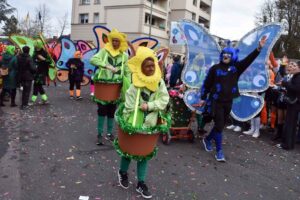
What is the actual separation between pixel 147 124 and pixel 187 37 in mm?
3613

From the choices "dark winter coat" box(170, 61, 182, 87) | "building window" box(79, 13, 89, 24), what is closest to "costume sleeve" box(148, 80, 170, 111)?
"dark winter coat" box(170, 61, 182, 87)

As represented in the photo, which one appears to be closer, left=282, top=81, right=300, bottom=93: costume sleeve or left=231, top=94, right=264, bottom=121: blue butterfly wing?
left=282, top=81, right=300, bottom=93: costume sleeve

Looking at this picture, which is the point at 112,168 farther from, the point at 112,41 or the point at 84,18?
the point at 84,18

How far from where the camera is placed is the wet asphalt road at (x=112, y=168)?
467cm

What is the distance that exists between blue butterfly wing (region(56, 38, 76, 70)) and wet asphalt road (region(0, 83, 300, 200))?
5965mm

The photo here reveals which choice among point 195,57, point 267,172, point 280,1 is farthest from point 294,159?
point 280,1

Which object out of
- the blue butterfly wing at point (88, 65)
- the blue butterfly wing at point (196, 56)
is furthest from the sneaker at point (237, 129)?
the blue butterfly wing at point (88, 65)

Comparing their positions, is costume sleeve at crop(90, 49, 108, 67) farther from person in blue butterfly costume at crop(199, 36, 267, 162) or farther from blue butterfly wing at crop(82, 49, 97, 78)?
blue butterfly wing at crop(82, 49, 97, 78)

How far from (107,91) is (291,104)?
3.87 metres

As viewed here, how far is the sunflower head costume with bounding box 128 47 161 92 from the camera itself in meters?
4.34

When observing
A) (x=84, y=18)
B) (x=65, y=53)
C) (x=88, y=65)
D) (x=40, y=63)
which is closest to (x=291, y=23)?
(x=84, y=18)

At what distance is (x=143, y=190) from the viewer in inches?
179

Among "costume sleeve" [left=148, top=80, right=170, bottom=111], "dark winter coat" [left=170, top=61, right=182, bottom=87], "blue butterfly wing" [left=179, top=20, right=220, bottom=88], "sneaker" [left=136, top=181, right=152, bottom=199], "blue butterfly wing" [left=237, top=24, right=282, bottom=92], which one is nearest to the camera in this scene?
"costume sleeve" [left=148, top=80, right=170, bottom=111]

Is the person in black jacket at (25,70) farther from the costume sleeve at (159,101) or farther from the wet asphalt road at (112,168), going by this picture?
the costume sleeve at (159,101)
